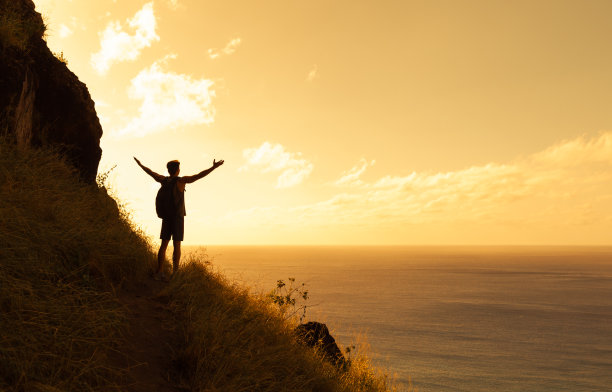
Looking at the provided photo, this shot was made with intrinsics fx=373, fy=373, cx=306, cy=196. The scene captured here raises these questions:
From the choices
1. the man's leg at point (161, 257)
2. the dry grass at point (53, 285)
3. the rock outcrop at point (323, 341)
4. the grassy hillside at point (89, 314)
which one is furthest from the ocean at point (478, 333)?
the dry grass at point (53, 285)

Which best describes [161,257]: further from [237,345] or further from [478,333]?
[478,333]

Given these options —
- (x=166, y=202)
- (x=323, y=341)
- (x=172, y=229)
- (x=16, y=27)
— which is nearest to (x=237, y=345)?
(x=172, y=229)

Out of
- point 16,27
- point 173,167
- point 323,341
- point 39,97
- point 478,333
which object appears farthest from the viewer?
point 478,333

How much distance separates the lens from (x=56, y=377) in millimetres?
3674

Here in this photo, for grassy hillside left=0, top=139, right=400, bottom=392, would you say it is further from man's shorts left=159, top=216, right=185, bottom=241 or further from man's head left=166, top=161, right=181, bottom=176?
man's head left=166, top=161, right=181, bottom=176

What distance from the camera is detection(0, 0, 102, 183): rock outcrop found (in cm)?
879

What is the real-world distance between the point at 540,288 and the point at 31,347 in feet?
534

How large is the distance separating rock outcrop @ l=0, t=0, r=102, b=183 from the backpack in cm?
352

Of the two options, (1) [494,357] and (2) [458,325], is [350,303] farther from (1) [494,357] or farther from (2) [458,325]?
(1) [494,357]

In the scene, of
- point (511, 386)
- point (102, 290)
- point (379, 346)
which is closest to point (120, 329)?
point (102, 290)

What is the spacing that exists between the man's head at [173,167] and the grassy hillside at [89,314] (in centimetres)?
179

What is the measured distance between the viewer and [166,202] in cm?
836

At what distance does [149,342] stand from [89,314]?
986mm

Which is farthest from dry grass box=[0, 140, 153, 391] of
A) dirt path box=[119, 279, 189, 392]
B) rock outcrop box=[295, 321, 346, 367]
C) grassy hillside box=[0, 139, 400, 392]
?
rock outcrop box=[295, 321, 346, 367]
